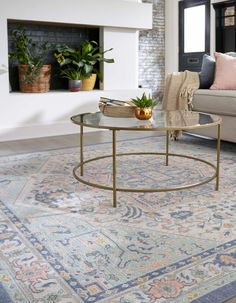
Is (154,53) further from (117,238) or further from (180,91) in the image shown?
(117,238)

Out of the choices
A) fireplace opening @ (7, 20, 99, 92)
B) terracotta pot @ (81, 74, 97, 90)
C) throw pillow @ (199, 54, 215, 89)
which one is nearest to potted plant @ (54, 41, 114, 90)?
terracotta pot @ (81, 74, 97, 90)

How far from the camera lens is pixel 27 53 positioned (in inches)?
167

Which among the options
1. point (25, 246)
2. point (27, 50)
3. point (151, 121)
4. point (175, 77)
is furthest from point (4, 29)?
point (25, 246)

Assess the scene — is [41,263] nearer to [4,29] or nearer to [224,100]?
[224,100]

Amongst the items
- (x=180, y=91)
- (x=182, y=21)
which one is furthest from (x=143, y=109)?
(x=182, y=21)

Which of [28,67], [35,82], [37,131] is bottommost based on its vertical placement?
[37,131]

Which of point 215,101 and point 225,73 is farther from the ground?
point 225,73

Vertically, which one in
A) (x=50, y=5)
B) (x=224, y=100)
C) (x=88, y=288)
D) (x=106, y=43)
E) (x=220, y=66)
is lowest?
(x=88, y=288)

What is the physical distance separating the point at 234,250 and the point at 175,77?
240 cm

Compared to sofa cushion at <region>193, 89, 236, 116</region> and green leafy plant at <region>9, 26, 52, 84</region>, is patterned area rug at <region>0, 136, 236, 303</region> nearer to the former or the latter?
sofa cushion at <region>193, 89, 236, 116</region>

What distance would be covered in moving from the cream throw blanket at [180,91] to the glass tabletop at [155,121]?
1101 millimetres

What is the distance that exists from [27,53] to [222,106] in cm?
214

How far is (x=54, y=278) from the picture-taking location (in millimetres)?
1299

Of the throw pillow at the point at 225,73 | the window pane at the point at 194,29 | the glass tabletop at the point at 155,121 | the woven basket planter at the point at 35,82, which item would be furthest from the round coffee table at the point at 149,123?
the window pane at the point at 194,29
